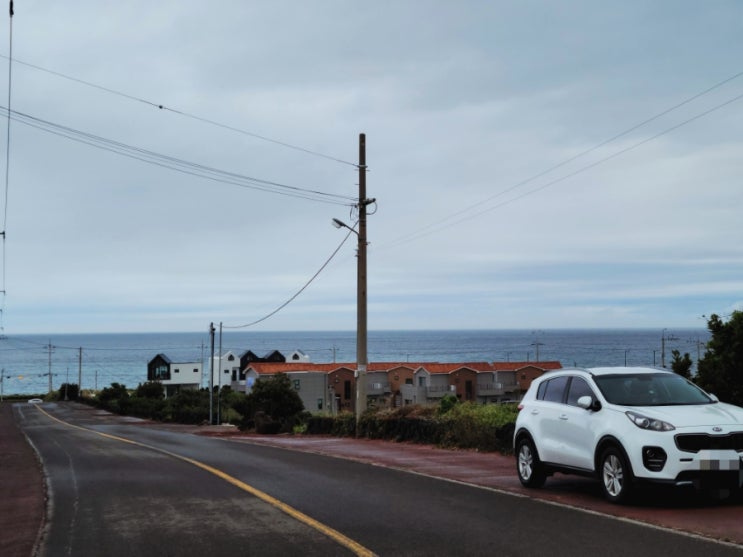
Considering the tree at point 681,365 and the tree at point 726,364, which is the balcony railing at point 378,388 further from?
the tree at point 726,364

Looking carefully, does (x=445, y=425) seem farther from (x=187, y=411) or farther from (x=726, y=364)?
(x=187, y=411)

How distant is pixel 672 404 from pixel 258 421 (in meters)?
24.2

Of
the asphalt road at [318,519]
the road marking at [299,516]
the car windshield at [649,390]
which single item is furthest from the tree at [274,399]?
the car windshield at [649,390]

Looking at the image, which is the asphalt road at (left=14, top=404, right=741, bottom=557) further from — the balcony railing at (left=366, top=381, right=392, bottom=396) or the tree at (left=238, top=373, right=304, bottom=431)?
the balcony railing at (left=366, top=381, right=392, bottom=396)

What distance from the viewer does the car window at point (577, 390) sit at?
10.5 metres

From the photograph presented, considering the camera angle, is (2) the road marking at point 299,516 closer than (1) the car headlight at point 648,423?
Yes

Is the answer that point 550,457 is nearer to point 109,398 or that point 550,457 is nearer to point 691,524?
point 691,524

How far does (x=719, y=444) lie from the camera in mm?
8859

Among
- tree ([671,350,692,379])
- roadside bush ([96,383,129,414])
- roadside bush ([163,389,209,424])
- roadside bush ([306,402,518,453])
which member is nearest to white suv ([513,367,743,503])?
tree ([671,350,692,379])

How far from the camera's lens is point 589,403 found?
987 cm

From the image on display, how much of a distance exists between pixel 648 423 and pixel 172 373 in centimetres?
13392

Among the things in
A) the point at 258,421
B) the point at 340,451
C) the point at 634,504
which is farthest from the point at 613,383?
the point at 258,421

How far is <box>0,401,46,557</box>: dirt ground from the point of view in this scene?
27.0 feet

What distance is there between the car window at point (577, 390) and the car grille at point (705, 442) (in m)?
1.60
